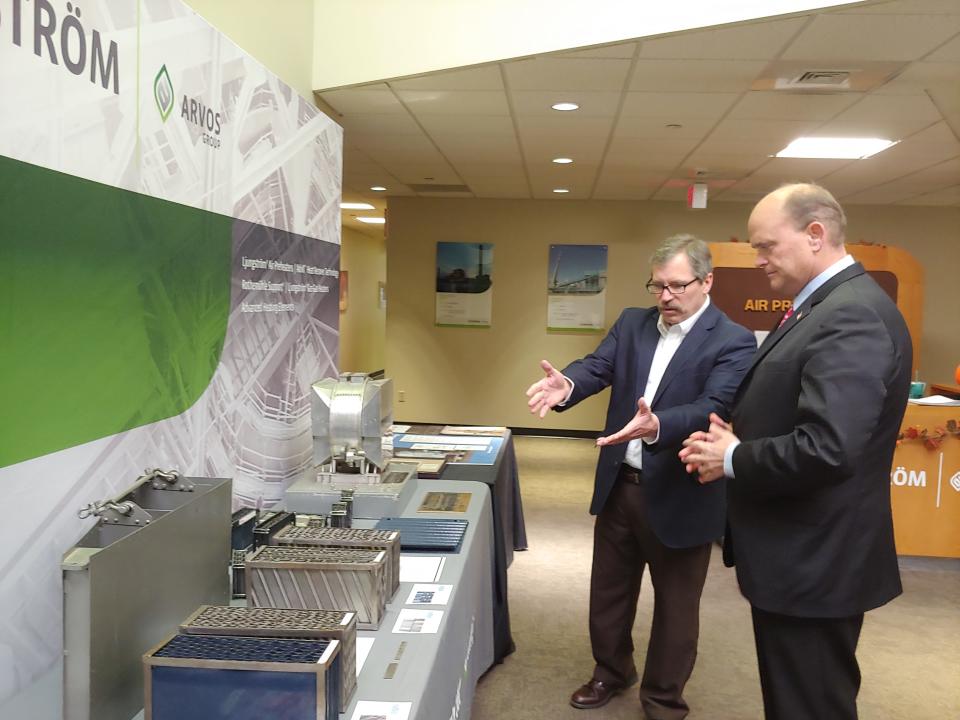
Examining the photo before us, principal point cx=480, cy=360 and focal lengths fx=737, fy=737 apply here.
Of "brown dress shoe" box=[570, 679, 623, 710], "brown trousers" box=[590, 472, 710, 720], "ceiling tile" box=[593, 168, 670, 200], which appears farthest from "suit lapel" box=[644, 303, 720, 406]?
"ceiling tile" box=[593, 168, 670, 200]

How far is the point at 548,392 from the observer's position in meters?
2.63

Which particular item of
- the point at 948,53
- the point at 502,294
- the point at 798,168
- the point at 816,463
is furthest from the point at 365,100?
the point at 502,294

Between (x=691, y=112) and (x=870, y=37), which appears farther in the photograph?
(x=691, y=112)

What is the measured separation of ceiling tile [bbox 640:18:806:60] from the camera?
10.9 ft

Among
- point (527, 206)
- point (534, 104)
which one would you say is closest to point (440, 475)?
point (534, 104)

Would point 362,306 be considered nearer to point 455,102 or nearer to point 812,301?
point 455,102

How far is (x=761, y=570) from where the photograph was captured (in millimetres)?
1808

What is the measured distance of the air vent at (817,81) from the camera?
3945 millimetres

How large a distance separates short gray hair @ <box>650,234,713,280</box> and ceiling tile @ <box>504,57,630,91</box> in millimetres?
1708

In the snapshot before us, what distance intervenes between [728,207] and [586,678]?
22.4ft

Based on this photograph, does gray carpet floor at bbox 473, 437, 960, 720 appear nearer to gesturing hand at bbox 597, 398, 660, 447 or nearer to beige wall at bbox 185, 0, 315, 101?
gesturing hand at bbox 597, 398, 660, 447

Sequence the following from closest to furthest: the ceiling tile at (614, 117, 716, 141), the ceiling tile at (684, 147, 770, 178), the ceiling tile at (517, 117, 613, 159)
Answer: the ceiling tile at (614, 117, 716, 141), the ceiling tile at (517, 117, 613, 159), the ceiling tile at (684, 147, 770, 178)

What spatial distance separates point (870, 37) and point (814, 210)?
218 centimetres

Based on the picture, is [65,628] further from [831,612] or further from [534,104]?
[534,104]
